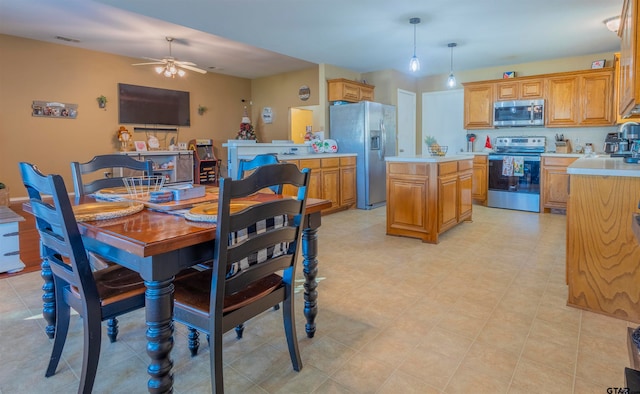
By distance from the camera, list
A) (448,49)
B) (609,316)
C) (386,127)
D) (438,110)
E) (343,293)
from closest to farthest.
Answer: (609,316) → (343,293) → (448,49) → (386,127) → (438,110)

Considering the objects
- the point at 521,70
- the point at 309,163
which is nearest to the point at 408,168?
the point at 309,163

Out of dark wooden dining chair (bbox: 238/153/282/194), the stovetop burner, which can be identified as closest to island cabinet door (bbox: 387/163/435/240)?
dark wooden dining chair (bbox: 238/153/282/194)

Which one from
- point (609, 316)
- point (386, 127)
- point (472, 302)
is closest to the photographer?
point (609, 316)

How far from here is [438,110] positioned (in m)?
7.23

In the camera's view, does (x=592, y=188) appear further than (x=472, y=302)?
No

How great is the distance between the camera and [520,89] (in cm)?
579

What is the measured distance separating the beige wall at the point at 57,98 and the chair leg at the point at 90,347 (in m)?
5.82

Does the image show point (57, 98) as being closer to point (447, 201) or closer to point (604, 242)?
point (447, 201)

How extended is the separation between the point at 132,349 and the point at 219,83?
7.24m

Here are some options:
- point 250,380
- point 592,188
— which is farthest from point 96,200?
point 592,188

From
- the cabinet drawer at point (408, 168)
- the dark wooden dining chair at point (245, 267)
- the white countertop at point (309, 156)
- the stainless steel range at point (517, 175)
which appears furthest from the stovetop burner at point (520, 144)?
the dark wooden dining chair at point (245, 267)

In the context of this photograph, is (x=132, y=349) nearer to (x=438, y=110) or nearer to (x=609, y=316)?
(x=609, y=316)

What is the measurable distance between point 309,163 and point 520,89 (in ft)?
11.5

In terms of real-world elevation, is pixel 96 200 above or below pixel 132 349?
above
